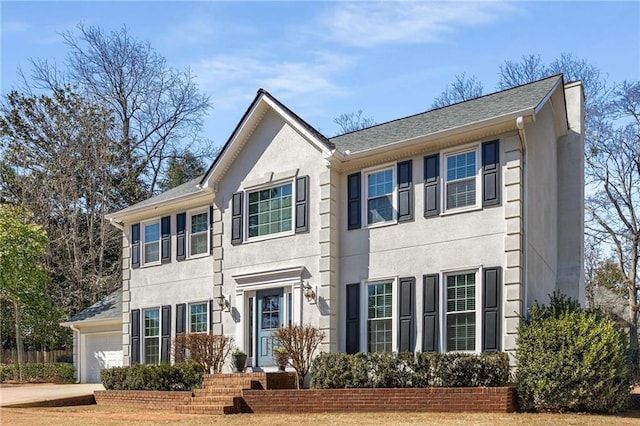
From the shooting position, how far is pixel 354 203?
1784cm

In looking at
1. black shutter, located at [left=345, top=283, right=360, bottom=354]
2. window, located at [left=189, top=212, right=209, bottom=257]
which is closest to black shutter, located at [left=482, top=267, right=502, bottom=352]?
black shutter, located at [left=345, top=283, right=360, bottom=354]

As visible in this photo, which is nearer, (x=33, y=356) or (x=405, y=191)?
(x=405, y=191)

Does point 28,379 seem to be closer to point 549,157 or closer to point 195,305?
point 195,305

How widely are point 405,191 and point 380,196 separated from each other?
765 mm

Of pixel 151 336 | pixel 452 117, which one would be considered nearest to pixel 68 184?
pixel 151 336

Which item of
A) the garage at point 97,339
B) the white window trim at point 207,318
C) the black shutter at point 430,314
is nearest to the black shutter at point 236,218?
the white window trim at point 207,318

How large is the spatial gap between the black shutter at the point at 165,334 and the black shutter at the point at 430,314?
28.8 feet

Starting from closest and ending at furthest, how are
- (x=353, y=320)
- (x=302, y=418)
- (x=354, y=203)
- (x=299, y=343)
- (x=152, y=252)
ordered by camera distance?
1. (x=302, y=418)
2. (x=299, y=343)
3. (x=353, y=320)
4. (x=354, y=203)
5. (x=152, y=252)

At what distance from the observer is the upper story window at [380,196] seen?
17219mm

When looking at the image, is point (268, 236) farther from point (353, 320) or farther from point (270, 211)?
point (353, 320)

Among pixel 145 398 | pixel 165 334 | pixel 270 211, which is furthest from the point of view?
pixel 165 334

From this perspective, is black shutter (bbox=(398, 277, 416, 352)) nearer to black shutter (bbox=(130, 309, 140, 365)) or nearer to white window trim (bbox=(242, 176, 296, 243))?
white window trim (bbox=(242, 176, 296, 243))

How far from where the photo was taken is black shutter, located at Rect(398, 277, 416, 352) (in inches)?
639

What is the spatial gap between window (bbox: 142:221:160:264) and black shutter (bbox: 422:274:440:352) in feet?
32.0
